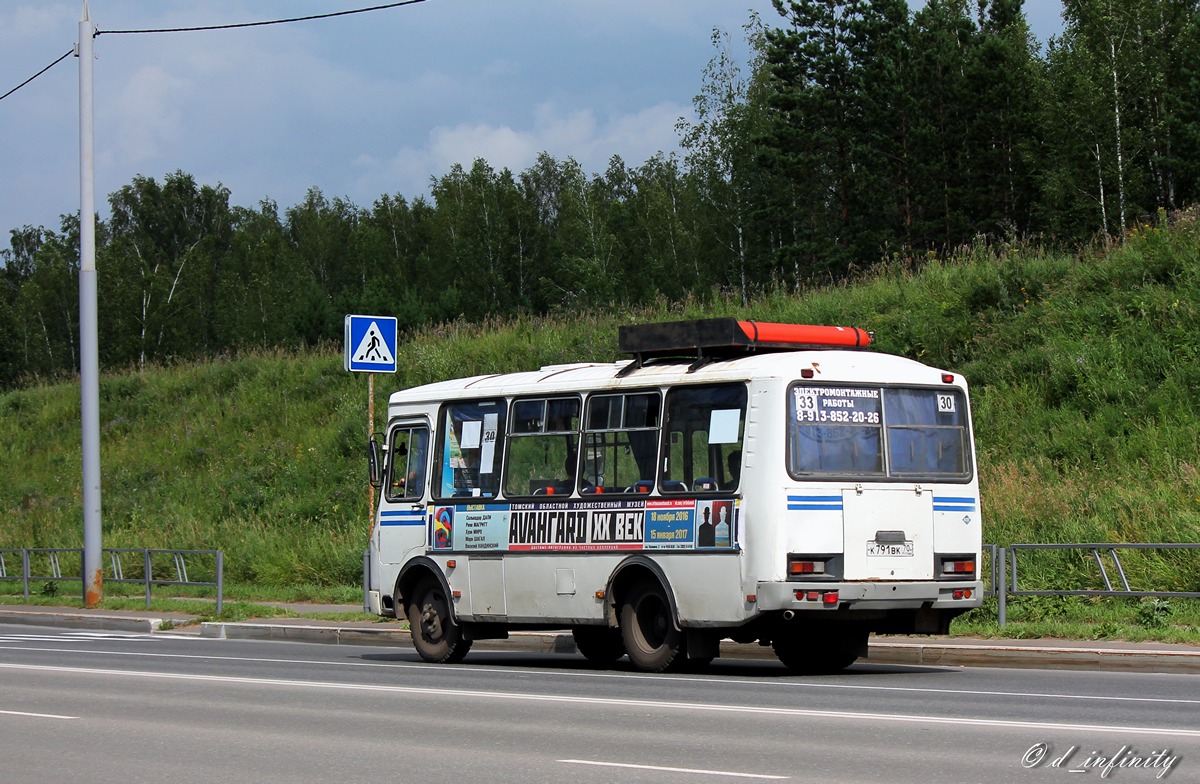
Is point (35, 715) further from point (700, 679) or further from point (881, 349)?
point (881, 349)

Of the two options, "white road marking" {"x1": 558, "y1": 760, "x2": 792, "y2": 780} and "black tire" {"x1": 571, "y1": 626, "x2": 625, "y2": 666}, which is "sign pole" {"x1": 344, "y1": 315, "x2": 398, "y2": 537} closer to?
"black tire" {"x1": 571, "y1": 626, "x2": 625, "y2": 666}

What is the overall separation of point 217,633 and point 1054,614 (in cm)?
1192

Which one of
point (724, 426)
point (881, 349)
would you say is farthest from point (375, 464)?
point (881, 349)

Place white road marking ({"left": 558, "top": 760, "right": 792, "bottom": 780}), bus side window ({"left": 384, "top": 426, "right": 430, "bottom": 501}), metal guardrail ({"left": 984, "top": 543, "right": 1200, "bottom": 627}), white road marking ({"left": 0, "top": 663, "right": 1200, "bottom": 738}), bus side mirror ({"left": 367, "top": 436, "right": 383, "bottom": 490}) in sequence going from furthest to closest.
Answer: bus side mirror ({"left": 367, "top": 436, "right": 383, "bottom": 490})
bus side window ({"left": 384, "top": 426, "right": 430, "bottom": 501})
metal guardrail ({"left": 984, "top": 543, "right": 1200, "bottom": 627})
white road marking ({"left": 0, "top": 663, "right": 1200, "bottom": 738})
white road marking ({"left": 558, "top": 760, "right": 792, "bottom": 780})

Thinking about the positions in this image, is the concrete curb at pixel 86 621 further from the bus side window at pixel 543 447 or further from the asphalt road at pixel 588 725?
the bus side window at pixel 543 447

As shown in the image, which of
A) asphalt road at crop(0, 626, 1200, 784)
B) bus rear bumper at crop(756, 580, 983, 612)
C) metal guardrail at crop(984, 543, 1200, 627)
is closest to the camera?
asphalt road at crop(0, 626, 1200, 784)

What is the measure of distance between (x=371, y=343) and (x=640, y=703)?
10.8m

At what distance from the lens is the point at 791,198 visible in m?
66.1

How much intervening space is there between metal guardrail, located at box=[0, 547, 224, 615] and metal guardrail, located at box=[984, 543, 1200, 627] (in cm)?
1262

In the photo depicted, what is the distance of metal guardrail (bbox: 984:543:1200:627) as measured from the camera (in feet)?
55.4

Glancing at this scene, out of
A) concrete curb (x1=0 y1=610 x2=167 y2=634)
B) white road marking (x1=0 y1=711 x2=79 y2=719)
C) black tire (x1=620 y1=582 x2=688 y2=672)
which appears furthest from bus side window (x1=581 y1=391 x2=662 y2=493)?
concrete curb (x1=0 y1=610 x2=167 y2=634)

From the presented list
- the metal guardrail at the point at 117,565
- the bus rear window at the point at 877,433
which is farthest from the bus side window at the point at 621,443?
the metal guardrail at the point at 117,565

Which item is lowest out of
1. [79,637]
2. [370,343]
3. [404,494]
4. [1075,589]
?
[79,637]

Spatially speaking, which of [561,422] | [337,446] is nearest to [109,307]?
[337,446]
